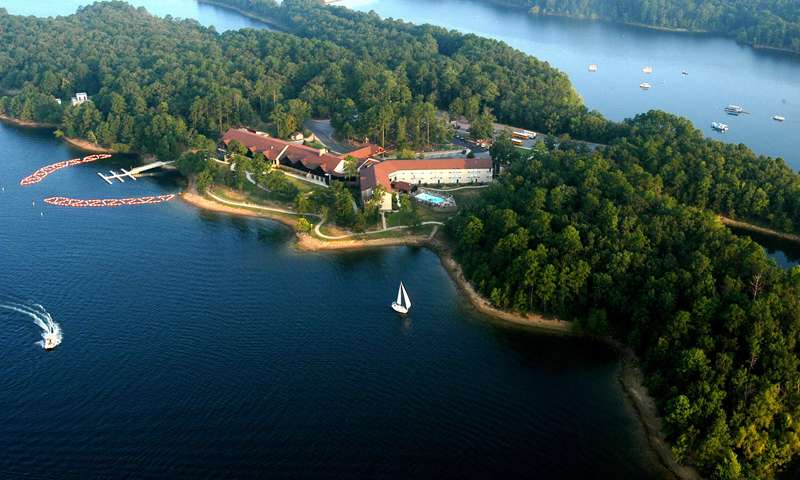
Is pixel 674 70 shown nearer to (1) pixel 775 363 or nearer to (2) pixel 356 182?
(2) pixel 356 182

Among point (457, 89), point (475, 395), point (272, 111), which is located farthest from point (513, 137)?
point (475, 395)

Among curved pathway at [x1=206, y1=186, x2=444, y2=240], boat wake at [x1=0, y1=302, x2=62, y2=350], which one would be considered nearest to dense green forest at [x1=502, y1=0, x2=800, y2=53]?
curved pathway at [x1=206, y1=186, x2=444, y2=240]

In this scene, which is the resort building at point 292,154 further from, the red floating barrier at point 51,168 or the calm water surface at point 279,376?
the red floating barrier at point 51,168

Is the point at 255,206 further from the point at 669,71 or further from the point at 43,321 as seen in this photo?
the point at 669,71

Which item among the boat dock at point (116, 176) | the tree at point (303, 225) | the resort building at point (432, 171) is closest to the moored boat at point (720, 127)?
the resort building at point (432, 171)

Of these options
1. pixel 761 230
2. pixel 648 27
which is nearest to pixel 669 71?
pixel 648 27

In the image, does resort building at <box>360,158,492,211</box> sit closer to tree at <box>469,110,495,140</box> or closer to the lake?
tree at <box>469,110,495,140</box>
